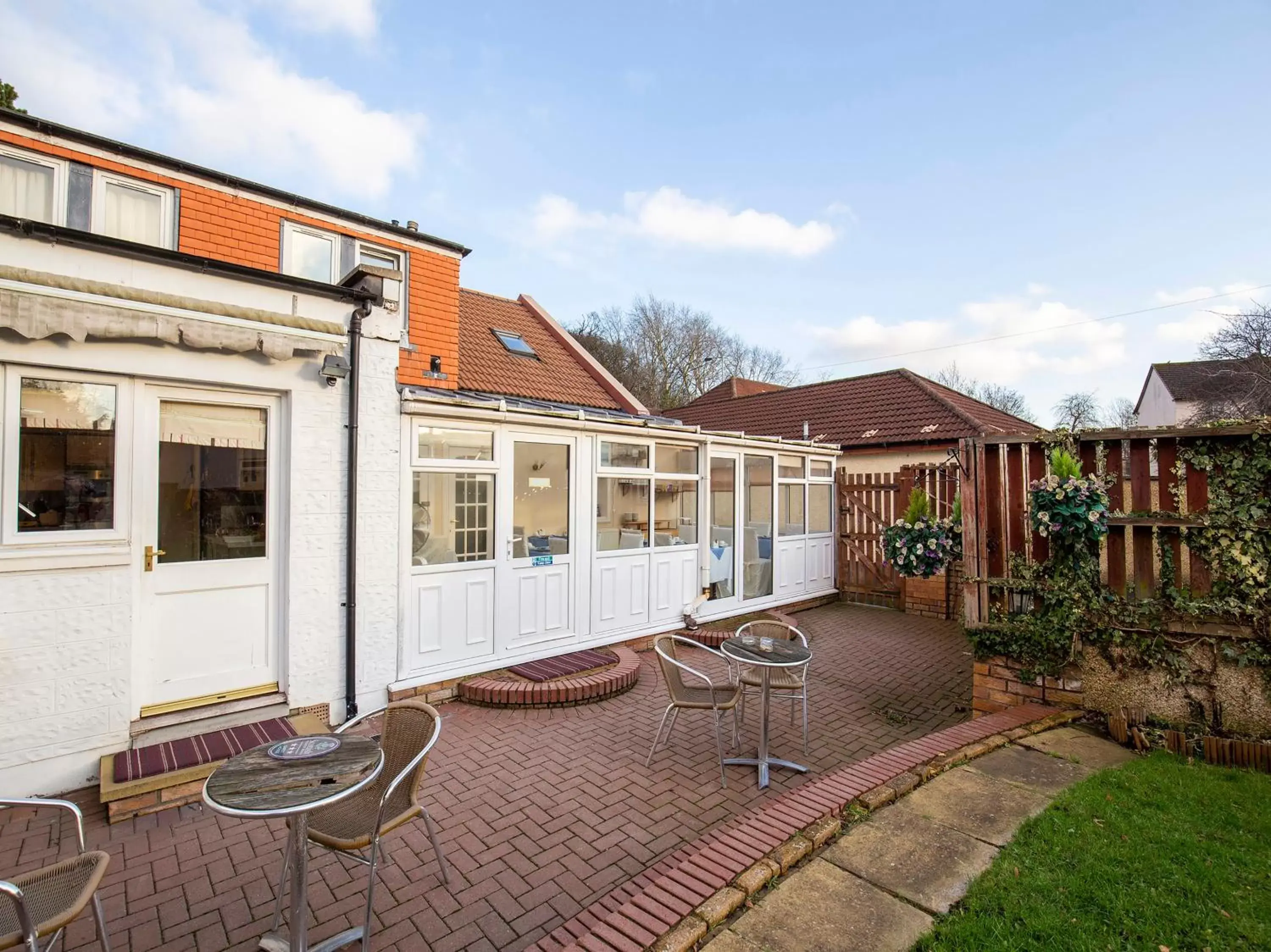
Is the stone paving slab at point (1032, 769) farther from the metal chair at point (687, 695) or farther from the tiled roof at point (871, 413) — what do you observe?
the tiled roof at point (871, 413)

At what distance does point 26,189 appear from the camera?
6.33 metres

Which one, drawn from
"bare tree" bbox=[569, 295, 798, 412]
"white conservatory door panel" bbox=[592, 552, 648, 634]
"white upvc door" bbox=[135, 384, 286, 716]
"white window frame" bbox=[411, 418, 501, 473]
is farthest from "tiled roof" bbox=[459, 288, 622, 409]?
"bare tree" bbox=[569, 295, 798, 412]

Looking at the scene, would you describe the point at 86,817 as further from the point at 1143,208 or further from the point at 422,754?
the point at 1143,208

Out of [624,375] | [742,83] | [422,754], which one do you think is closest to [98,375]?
[422,754]

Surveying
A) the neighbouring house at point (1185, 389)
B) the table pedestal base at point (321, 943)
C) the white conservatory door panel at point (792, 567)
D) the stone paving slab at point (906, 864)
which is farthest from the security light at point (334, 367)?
the neighbouring house at point (1185, 389)

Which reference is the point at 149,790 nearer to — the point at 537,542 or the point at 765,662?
the point at 537,542

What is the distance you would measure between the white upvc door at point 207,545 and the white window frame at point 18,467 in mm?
80

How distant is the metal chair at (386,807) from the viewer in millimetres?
2443

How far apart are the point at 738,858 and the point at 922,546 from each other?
4.06 metres

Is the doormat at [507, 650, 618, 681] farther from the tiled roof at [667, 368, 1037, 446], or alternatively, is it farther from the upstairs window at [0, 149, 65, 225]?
the tiled roof at [667, 368, 1037, 446]

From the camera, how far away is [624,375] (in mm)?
27344

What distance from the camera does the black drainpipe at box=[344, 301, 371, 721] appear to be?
4922mm

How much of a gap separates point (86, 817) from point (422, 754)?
107 inches

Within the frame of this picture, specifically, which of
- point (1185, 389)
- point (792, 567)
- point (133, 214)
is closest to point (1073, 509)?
point (792, 567)
